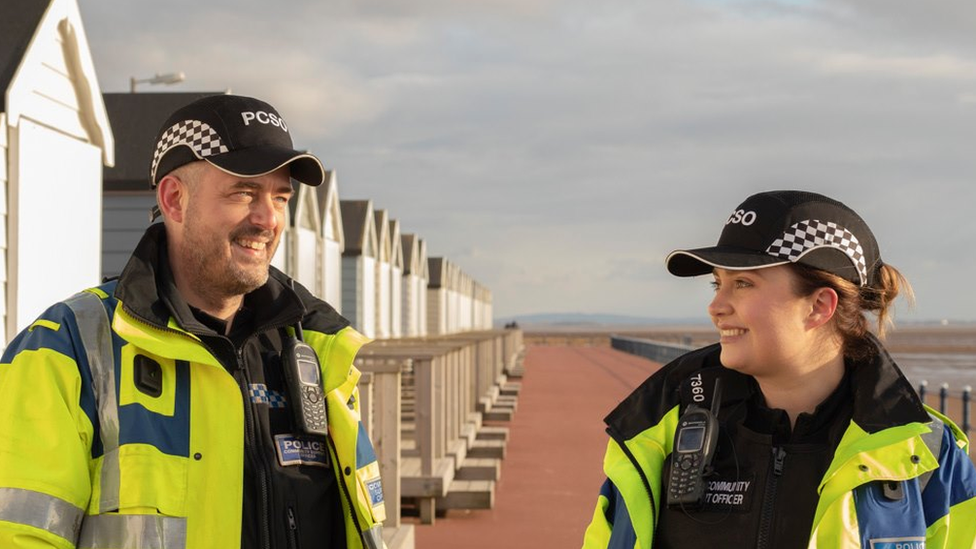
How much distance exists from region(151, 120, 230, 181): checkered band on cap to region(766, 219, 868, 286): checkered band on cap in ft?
5.18

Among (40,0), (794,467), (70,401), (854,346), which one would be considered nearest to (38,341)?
(70,401)

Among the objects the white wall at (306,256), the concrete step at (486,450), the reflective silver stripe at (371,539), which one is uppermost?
the reflective silver stripe at (371,539)

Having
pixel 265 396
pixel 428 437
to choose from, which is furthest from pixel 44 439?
pixel 428 437

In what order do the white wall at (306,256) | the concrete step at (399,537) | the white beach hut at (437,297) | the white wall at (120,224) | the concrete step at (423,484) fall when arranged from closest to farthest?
the concrete step at (399,537), the concrete step at (423,484), the white wall at (120,224), the white wall at (306,256), the white beach hut at (437,297)

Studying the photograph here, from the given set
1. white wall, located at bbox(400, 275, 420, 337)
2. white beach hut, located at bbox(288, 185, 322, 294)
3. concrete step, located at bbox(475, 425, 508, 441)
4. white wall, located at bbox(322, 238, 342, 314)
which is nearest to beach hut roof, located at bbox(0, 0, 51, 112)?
concrete step, located at bbox(475, 425, 508, 441)

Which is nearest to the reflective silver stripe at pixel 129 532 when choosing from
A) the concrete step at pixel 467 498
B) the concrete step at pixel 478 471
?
the concrete step at pixel 467 498

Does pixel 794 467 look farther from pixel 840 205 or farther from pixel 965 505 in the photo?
pixel 840 205

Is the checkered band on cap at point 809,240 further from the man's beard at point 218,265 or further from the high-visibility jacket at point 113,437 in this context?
the high-visibility jacket at point 113,437

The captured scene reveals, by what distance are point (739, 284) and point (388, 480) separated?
641 centimetres

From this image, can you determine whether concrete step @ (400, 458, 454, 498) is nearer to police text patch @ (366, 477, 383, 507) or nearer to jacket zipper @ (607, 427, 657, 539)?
police text patch @ (366, 477, 383, 507)

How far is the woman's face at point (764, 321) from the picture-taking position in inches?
122

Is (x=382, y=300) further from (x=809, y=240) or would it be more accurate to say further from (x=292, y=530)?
(x=809, y=240)

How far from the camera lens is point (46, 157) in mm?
9039

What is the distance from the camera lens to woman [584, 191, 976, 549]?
293 centimetres
